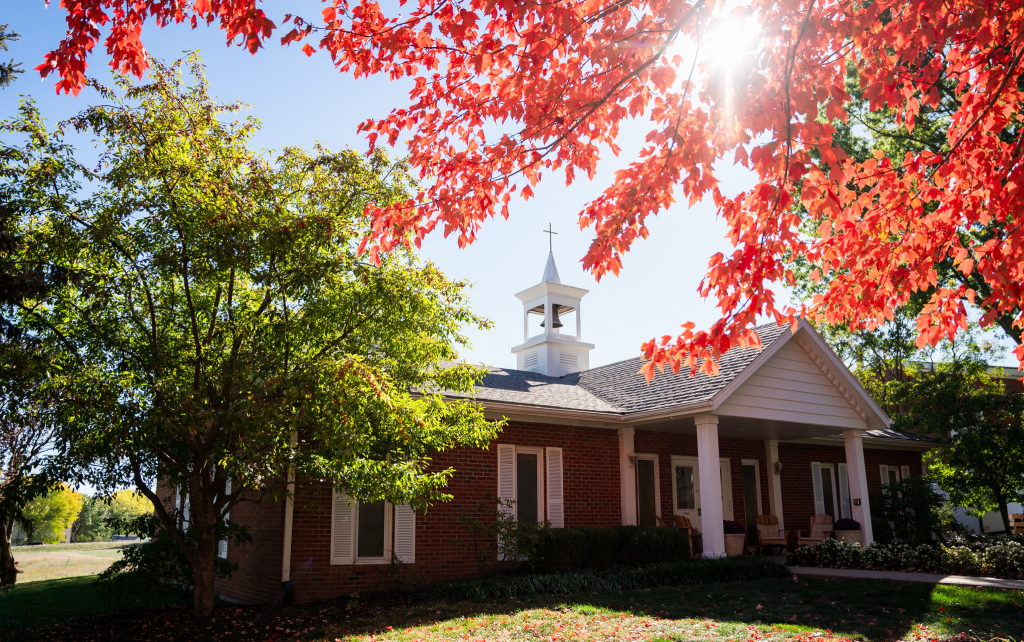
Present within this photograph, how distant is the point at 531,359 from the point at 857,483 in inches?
370

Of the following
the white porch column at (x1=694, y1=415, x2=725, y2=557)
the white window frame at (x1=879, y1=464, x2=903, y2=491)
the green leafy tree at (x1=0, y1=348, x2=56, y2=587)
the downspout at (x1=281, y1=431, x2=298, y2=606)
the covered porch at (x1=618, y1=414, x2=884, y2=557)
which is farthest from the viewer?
the white window frame at (x1=879, y1=464, x2=903, y2=491)

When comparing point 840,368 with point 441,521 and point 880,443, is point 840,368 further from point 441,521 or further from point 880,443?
point 441,521

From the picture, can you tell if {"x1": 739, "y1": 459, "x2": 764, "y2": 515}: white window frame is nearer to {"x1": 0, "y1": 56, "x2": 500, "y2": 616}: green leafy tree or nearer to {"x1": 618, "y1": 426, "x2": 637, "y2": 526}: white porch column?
{"x1": 618, "y1": 426, "x2": 637, "y2": 526}: white porch column

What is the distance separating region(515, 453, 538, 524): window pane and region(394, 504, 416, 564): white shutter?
2338 millimetres

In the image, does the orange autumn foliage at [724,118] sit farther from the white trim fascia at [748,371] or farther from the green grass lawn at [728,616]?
the white trim fascia at [748,371]

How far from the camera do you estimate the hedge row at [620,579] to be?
10352mm

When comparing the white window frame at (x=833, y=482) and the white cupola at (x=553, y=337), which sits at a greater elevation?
the white cupola at (x=553, y=337)

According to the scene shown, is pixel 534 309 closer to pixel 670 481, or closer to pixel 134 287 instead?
pixel 670 481

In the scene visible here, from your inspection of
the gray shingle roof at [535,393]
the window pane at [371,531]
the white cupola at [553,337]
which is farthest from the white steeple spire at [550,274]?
the window pane at [371,531]

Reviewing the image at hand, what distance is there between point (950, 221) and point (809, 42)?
193cm

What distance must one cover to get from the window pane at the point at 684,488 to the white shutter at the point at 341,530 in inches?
309

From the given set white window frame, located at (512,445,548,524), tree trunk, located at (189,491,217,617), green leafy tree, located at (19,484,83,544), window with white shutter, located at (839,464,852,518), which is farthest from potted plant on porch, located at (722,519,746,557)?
green leafy tree, located at (19,484,83,544)

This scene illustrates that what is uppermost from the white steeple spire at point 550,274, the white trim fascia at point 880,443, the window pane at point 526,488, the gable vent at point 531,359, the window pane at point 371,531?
the white steeple spire at point 550,274

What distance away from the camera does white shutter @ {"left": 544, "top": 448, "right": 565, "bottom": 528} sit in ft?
44.3
